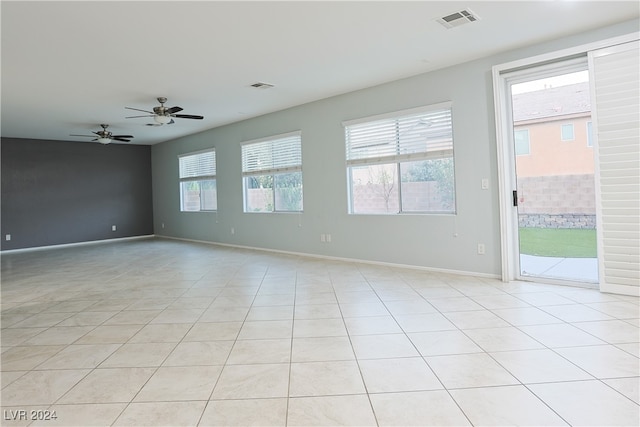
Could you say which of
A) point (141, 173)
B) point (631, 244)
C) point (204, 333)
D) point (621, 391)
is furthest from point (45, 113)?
point (631, 244)

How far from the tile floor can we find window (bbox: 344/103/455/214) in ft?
3.85

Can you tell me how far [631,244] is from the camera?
3330mm


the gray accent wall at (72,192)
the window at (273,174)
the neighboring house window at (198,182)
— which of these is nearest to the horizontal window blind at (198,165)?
the neighboring house window at (198,182)

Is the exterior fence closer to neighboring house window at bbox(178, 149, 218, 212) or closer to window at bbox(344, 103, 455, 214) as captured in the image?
window at bbox(344, 103, 455, 214)

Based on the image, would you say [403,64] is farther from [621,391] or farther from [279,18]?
[621,391]

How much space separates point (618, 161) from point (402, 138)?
2379 mm

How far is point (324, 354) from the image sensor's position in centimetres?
234

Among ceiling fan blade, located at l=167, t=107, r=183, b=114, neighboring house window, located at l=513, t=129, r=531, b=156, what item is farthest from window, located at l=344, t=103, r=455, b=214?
ceiling fan blade, located at l=167, t=107, r=183, b=114

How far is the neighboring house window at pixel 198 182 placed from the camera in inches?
320

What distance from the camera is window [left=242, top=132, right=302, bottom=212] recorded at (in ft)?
20.8

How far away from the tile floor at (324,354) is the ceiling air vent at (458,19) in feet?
8.71

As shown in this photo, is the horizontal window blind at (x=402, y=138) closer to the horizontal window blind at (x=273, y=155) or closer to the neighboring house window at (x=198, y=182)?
the horizontal window blind at (x=273, y=155)

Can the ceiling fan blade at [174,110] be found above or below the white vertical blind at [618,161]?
above

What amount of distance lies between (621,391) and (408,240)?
3.13 m
